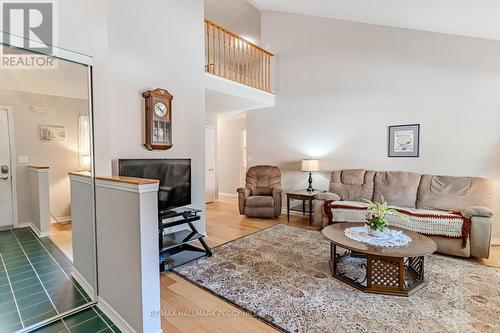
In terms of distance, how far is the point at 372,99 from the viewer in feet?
14.8

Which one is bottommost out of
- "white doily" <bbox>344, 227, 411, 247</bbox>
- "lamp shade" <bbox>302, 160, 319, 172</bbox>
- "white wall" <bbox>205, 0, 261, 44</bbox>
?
"white doily" <bbox>344, 227, 411, 247</bbox>

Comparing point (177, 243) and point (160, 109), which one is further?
point (160, 109)

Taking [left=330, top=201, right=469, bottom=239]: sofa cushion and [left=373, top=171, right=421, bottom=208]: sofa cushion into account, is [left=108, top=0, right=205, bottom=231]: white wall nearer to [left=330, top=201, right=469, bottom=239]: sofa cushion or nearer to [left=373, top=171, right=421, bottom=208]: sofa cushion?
[left=330, top=201, right=469, bottom=239]: sofa cushion

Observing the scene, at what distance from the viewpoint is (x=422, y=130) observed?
405 centimetres

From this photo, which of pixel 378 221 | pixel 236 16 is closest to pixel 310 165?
pixel 378 221

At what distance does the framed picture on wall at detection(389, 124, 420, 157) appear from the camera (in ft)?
13.4

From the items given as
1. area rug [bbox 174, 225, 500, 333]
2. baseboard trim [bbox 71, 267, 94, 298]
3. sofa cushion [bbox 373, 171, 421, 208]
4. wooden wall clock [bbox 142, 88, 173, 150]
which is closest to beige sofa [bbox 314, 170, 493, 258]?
sofa cushion [bbox 373, 171, 421, 208]

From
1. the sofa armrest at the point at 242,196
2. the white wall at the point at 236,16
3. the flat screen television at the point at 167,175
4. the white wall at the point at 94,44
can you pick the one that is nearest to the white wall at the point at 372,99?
the white wall at the point at 236,16

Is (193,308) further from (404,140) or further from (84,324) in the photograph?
(404,140)

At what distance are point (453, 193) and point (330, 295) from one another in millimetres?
2660

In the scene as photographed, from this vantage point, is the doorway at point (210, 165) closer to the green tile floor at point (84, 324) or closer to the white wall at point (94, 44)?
the white wall at point (94, 44)

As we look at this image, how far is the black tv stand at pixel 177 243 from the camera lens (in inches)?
111

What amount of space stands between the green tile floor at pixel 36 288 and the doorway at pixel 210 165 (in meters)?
4.45

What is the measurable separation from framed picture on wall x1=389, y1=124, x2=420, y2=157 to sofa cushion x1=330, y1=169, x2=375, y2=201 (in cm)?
54
